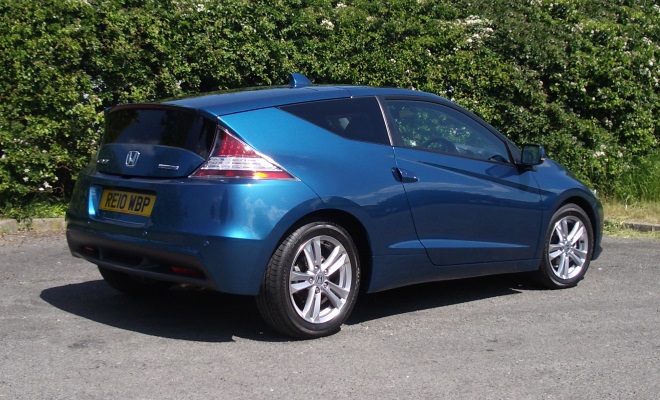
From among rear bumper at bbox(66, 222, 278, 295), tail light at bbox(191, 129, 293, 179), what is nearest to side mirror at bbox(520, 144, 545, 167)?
tail light at bbox(191, 129, 293, 179)

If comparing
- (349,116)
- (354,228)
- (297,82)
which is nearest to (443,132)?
(349,116)

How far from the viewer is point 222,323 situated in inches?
240

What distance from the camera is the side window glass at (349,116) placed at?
19.2ft

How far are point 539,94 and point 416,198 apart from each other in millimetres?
5787

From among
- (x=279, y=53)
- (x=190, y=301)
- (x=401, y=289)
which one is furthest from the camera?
(x=279, y=53)

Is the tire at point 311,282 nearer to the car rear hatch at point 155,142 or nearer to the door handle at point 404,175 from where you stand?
the door handle at point 404,175

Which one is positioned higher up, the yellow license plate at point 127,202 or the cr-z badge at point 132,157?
the cr-z badge at point 132,157

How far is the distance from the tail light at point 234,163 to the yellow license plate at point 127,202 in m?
0.36

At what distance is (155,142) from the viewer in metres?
5.70

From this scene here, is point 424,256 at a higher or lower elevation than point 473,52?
lower

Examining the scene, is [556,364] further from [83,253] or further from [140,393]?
[83,253]

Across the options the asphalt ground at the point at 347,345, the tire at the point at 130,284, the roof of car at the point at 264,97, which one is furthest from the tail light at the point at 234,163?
the tire at the point at 130,284

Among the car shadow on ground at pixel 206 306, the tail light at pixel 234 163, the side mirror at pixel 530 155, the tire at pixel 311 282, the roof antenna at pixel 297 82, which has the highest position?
the roof antenna at pixel 297 82

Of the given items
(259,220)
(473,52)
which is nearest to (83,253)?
(259,220)
